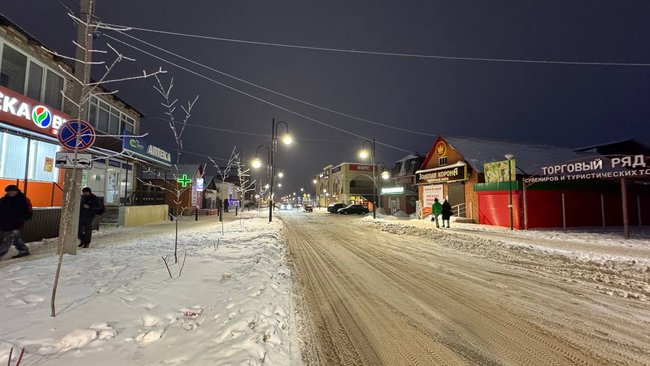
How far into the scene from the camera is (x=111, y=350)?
121 inches

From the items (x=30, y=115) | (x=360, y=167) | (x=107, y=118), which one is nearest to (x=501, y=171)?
(x=30, y=115)

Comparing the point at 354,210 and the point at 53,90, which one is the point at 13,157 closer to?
the point at 53,90

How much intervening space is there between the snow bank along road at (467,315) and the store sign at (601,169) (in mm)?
7845

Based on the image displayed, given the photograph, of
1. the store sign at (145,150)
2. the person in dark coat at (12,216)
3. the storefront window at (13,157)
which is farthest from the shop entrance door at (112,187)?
the person in dark coat at (12,216)

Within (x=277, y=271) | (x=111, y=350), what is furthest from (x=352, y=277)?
(x=111, y=350)

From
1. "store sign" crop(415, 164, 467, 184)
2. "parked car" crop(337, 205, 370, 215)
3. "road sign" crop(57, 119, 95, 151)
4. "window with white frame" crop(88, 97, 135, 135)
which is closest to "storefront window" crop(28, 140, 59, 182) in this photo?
"window with white frame" crop(88, 97, 135, 135)

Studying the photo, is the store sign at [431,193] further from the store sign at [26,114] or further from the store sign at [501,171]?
the store sign at [26,114]

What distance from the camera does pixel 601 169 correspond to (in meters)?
15.4

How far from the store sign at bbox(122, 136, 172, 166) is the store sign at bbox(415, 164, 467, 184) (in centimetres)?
2300

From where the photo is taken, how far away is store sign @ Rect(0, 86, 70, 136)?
10672 millimetres

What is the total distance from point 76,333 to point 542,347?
17.8ft

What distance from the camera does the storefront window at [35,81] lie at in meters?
13.8

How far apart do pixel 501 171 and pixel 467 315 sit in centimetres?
1862

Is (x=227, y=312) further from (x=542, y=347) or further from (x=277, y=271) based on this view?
(x=542, y=347)
